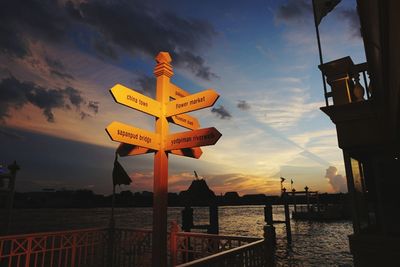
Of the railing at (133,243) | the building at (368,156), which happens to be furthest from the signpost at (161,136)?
the building at (368,156)

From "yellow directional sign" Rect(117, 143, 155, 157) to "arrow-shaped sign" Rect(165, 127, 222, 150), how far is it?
44cm

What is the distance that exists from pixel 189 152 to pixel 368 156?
4.18 metres

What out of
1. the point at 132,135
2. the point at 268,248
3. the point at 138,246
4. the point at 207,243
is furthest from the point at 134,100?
the point at 138,246

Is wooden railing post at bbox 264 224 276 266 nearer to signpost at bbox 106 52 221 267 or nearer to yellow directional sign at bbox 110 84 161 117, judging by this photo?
signpost at bbox 106 52 221 267

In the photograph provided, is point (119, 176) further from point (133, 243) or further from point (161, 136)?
point (161, 136)

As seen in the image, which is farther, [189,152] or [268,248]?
[189,152]

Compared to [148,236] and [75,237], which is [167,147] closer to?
[148,236]

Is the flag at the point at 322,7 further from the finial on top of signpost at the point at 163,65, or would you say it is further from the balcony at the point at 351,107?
the finial on top of signpost at the point at 163,65

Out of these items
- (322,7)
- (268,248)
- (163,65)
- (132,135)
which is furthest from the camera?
(322,7)

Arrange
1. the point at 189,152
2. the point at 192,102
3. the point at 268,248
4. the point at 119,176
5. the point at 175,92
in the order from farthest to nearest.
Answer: the point at 119,176, the point at 175,92, the point at 189,152, the point at 192,102, the point at 268,248

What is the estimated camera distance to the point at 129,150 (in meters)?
5.02

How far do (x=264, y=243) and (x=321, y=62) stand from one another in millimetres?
4458

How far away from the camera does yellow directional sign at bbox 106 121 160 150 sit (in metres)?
4.27

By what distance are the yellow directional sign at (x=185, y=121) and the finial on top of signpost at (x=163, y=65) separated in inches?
33.6
